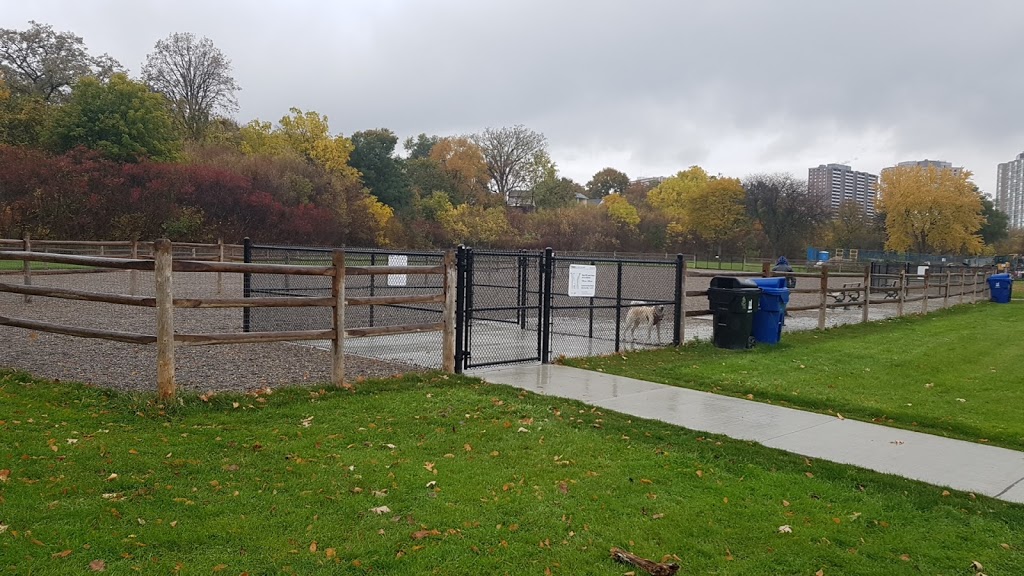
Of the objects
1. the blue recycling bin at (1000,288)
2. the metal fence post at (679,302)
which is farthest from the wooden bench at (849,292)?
the blue recycling bin at (1000,288)

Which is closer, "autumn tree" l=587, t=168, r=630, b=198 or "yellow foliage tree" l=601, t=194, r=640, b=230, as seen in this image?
"yellow foliage tree" l=601, t=194, r=640, b=230

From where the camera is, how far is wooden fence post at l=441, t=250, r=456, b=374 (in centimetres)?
879

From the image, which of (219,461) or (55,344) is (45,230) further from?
(219,461)

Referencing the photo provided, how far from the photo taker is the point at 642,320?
41.2ft

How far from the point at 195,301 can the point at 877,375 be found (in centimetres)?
881

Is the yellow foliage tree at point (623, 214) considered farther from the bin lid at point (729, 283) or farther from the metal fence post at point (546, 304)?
the metal fence post at point (546, 304)

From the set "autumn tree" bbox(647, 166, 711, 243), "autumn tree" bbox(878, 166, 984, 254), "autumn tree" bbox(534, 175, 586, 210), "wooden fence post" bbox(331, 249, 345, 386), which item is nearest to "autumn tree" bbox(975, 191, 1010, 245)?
"autumn tree" bbox(878, 166, 984, 254)

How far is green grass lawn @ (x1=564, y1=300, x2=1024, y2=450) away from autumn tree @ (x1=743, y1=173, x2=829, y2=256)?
2471 inches

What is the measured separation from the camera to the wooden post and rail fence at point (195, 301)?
6.59 metres

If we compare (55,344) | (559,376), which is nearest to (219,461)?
(559,376)

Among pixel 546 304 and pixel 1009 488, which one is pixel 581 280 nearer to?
pixel 546 304

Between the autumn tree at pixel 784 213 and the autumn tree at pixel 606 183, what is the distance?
43.5 m

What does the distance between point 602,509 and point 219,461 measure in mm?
2700

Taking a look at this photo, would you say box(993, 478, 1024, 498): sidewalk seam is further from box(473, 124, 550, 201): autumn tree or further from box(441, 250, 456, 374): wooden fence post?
box(473, 124, 550, 201): autumn tree
